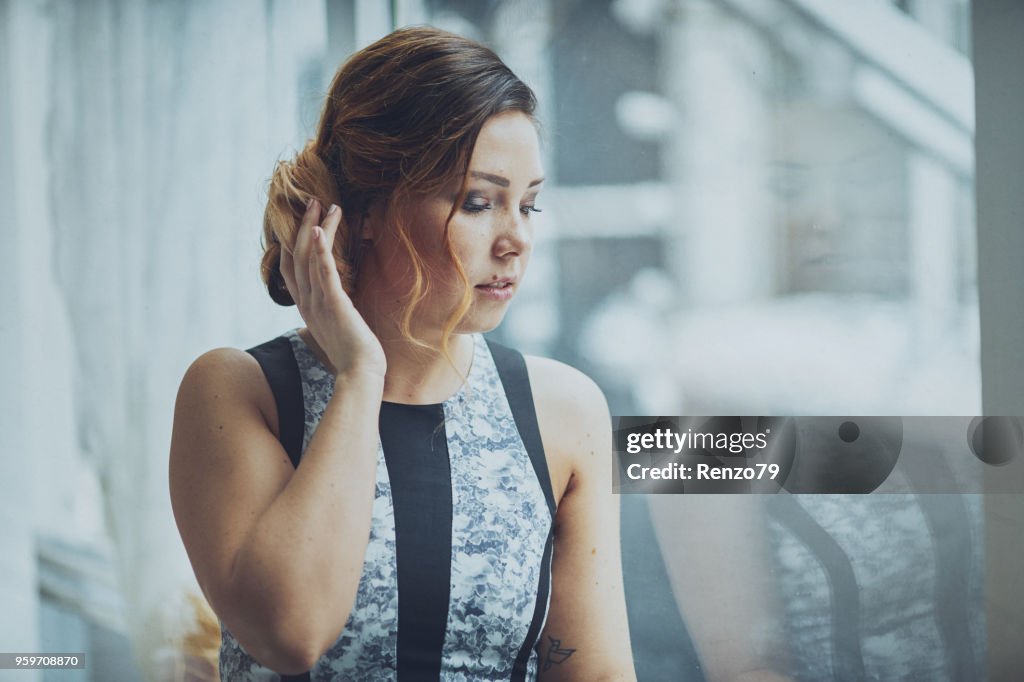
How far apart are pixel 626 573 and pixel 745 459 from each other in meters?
0.34

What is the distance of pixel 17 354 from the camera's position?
2082 millimetres

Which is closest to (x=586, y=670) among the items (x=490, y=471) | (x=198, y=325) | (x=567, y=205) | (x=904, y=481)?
(x=490, y=471)

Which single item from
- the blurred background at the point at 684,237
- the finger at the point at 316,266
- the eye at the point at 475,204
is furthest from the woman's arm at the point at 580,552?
the finger at the point at 316,266

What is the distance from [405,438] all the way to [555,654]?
485 millimetres

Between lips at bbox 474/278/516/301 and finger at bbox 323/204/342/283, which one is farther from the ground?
finger at bbox 323/204/342/283

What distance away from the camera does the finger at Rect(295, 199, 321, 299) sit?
1690 mm

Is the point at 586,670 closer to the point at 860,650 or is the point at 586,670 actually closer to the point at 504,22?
the point at 860,650

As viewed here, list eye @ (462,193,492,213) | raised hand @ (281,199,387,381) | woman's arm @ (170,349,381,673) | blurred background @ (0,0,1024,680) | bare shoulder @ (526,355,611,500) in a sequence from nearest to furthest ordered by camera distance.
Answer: woman's arm @ (170,349,381,673)
raised hand @ (281,199,387,381)
eye @ (462,193,492,213)
bare shoulder @ (526,355,611,500)
blurred background @ (0,0,1024,680)

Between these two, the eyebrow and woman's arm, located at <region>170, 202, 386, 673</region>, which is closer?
woman's arm, located at <region>170, 202, 386, 673</region>

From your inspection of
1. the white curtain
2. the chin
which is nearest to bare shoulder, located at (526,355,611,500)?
the chin

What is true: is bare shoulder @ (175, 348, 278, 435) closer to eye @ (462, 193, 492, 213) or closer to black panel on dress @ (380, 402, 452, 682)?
black panel on dress @ (380, 402, 452, 682)

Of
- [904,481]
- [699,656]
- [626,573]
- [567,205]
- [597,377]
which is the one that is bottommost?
[699,656]

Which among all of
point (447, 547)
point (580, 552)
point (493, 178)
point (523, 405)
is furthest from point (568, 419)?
point (493, 178)

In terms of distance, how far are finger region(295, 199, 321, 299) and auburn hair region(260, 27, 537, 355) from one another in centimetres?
4
